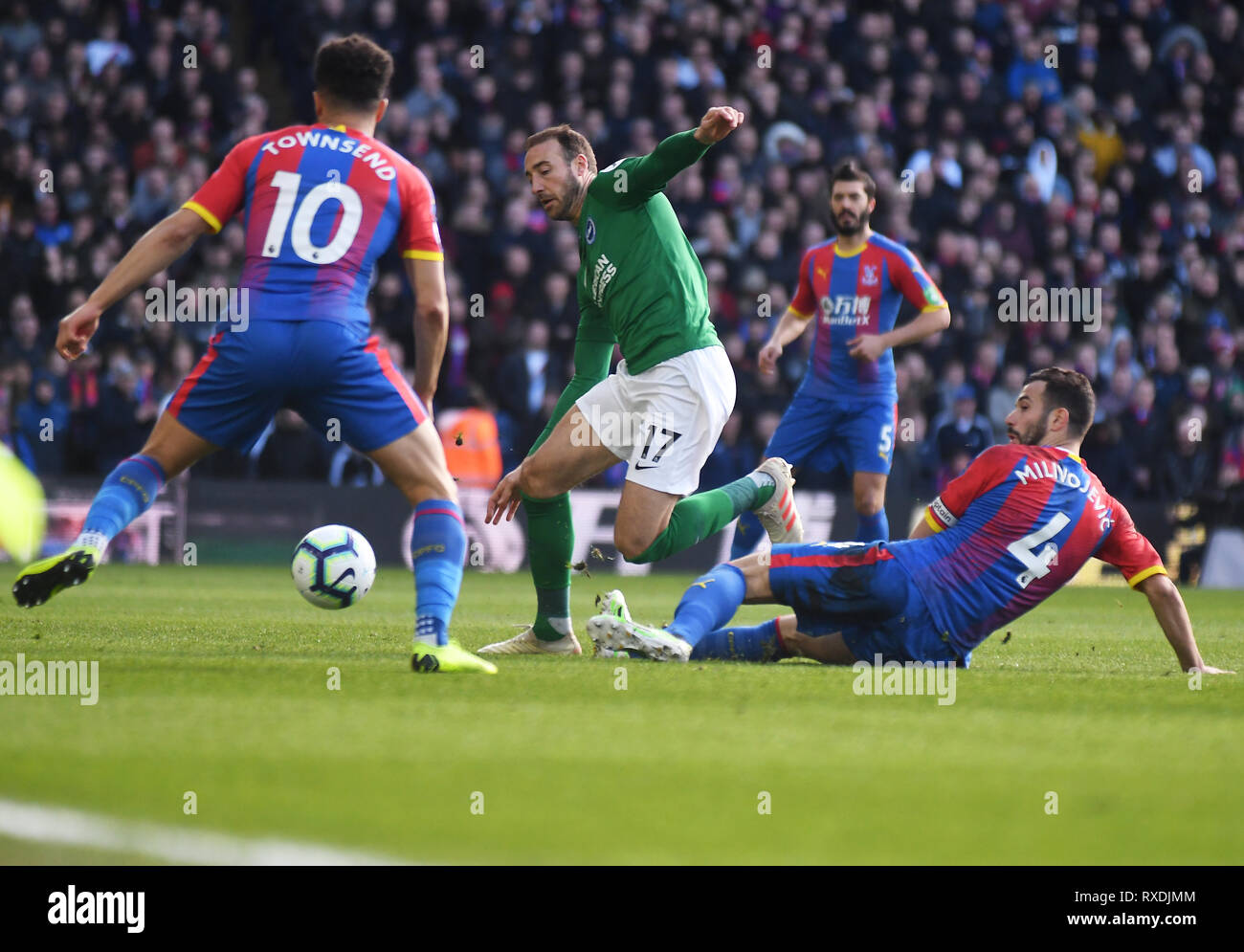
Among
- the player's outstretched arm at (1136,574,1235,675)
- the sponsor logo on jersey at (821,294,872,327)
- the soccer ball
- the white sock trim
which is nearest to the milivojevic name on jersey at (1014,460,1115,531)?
the player's outstretched arm at (1136,574,1235,675)

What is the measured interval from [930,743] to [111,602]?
619cm

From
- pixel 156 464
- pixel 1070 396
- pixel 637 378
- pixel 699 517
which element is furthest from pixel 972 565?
pixel 156 464

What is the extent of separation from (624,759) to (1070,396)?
286cm

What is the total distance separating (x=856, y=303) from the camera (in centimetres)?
943

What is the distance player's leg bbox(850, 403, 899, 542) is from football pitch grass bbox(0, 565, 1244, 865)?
8.17ft

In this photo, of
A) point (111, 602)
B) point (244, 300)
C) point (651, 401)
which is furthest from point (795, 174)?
point (244, 300)

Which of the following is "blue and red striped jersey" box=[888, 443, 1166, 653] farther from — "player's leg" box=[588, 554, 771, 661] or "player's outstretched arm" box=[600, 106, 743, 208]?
"player's outstretched arm" box=[600, 106, 743, 208]

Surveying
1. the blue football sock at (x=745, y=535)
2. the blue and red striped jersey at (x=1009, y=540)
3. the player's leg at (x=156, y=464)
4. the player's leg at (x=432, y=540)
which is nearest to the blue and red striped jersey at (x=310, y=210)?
the player's leg at (x=156, y=464)

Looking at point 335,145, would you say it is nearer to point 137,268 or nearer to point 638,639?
point 137,268

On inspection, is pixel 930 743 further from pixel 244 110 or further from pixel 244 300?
pixel 244 110

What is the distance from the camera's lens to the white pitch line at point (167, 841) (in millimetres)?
2943

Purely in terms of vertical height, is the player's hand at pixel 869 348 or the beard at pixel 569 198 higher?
the beard at pixel 569 198

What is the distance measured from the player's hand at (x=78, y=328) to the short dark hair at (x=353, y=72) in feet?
3.65

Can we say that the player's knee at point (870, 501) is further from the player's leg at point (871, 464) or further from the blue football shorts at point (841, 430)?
the blue football shorts at point (841, 430)
